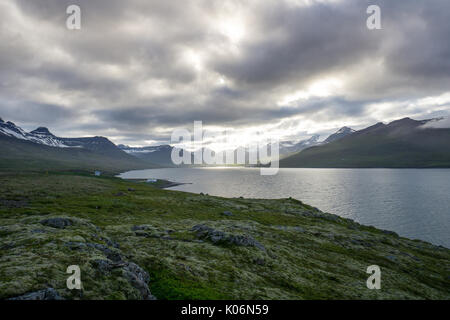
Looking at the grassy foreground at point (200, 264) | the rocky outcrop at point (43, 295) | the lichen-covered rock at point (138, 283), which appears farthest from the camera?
the lichen-covered rock at point (138, 283)

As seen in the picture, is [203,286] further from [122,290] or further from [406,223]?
[406,223]

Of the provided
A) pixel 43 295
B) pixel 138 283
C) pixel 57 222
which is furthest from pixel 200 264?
pixel 57 222

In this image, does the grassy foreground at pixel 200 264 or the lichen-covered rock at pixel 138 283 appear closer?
the grassy foreground at pixel 200 264

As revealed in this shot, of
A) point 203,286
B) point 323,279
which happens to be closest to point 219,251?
point 203,286

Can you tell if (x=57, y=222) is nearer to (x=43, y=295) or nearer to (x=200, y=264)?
(x=200, y=264)

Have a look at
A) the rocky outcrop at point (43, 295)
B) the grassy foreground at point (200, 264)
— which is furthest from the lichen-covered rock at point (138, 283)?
the rocky outcrop at point (43, 295)

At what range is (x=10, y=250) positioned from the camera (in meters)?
17.7

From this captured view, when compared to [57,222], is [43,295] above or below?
above

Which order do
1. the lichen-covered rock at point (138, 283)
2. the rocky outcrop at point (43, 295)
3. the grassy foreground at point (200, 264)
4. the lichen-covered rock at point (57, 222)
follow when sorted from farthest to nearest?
the lichen-covered rock at point (57, 222), the lichen-covered rock at point (138, 283), the grassy foreground at point (200, 264), the rocky outcrop at point (43, 295)

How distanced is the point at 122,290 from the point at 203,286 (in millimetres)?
5946

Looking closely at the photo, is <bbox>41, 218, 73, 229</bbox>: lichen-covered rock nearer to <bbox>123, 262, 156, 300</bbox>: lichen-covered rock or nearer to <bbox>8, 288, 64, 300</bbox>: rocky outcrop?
<bbox>123, 262, 156, 300</bbox>: lichen-covered rock

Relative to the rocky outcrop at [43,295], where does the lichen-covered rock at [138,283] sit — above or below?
below

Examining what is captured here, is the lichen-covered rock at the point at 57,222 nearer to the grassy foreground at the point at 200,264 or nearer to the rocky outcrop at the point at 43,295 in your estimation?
the grassy foreground at the point at 200,264

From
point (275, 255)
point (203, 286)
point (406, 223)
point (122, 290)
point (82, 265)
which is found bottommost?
point (406, 223)
